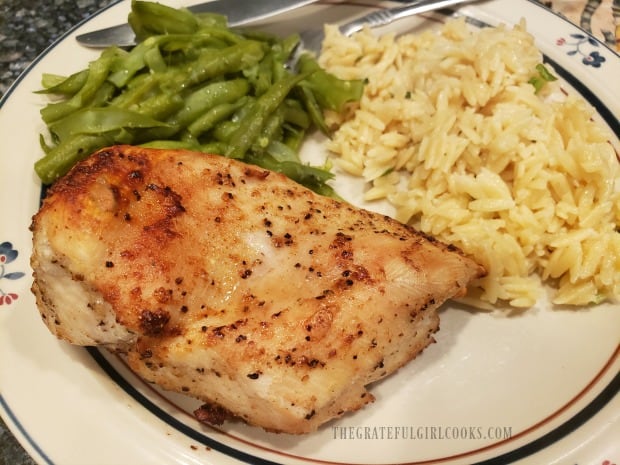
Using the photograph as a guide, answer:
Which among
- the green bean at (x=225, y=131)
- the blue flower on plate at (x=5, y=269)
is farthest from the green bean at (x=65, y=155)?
the green bean at (x=225, y=131)

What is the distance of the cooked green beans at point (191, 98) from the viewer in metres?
2.67

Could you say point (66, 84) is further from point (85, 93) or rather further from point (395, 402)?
point (395, 402)

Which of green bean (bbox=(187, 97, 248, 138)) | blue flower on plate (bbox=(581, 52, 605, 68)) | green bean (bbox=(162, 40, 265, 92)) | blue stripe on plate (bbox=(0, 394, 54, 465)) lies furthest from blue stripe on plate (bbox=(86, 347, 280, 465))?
blue flower on plate (bbox=(581, 52, 605, 68))

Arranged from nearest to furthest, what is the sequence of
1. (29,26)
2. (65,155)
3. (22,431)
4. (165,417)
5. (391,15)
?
(22,431), (165,417), (65,155), (391,15), (29,26)

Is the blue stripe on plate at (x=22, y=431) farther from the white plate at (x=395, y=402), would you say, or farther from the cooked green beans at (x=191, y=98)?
the cooked green beans at (x=191, y=98)

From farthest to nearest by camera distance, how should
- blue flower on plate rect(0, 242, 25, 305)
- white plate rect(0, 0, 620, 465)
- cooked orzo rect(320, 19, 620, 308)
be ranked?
cooked orzo rect(320, 19, 620, 308), blue flower on plate rect(0, 242, 25, 305), white plate rect(0, 0, 620, 465)

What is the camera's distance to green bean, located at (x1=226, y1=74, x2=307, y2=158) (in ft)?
8.98

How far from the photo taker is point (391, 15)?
3451 mm

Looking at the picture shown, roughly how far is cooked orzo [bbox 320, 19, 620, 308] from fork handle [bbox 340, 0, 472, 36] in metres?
0.40

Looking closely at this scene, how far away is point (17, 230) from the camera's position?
97.5 inches

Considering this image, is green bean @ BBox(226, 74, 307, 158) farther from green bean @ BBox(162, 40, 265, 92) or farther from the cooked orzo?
the cooked orzo

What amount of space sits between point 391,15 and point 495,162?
127 centimetres

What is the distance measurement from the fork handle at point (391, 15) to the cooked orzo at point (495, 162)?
399 mm

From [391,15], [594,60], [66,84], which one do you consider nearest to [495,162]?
[594,60]
